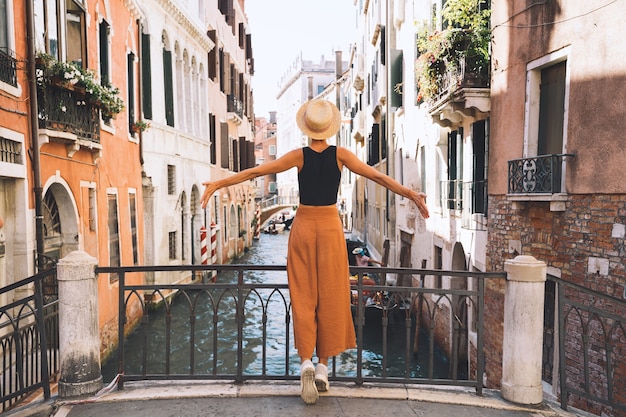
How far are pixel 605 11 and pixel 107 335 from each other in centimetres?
817

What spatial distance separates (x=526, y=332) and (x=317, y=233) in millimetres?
1473

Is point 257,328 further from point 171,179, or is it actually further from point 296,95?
point 296,95

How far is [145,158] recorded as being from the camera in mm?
11352

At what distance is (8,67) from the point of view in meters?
5.77

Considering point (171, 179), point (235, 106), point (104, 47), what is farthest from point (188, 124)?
point (235, 106)

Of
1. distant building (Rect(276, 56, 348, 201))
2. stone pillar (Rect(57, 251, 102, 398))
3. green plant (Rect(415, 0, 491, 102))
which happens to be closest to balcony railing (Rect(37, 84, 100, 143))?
stone pillar (Rect(57, 251, 102, 398))

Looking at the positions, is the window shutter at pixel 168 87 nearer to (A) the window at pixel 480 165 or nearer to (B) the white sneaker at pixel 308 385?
(A) the window at pixel 480 165

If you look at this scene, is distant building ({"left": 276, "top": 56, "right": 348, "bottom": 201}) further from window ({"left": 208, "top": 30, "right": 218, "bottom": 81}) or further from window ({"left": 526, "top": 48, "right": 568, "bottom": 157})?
window ({"left": 526, "top": 48, "right": 568, "bottom": 157})

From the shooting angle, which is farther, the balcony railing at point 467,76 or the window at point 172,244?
the window at point 172,244

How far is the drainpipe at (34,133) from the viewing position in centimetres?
612

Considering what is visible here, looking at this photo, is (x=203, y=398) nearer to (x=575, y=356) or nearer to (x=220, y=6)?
(x=575, y=356)

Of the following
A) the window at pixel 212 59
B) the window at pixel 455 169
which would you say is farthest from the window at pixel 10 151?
the window at pixel 212 59

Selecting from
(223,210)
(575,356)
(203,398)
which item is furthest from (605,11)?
(223,210)

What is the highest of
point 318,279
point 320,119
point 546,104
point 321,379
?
point 546,104
